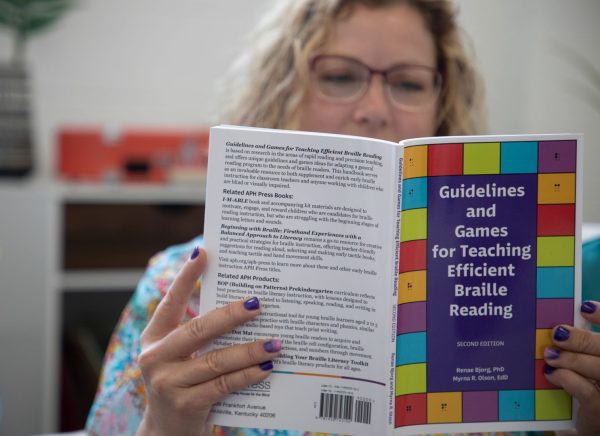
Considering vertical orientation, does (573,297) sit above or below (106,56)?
below

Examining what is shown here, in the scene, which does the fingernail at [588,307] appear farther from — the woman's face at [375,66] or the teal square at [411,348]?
the woman's face at [375,66]

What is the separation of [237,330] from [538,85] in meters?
2.34

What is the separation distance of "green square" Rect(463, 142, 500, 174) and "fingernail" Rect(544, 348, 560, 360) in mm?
217

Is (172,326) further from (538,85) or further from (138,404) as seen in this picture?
(538,85)

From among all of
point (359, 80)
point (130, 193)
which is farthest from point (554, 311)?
point (130, 193)

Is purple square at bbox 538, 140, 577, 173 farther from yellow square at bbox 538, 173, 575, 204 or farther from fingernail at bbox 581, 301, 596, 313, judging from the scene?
fingernail at bbox 581, 301, 596, 313

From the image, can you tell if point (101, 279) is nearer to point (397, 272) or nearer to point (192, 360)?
point (192, 360)

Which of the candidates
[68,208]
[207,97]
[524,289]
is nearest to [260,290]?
[524,289]

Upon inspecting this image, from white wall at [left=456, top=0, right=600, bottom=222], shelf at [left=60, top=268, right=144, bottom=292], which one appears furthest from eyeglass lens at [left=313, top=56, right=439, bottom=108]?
white wall at [left=456, top=0, right=600, bottom=222]

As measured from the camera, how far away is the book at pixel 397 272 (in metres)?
0.85

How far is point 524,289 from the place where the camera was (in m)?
0.90

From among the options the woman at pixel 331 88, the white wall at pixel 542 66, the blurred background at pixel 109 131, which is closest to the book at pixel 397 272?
the woman at pixel 331 88

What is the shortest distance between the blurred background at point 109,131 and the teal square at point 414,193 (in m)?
1.66

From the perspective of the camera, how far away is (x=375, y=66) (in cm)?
123
